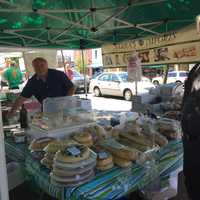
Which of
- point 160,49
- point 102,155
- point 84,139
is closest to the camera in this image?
point 102,155

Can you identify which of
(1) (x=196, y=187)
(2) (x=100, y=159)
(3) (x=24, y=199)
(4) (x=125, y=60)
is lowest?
(3) (x=24, y=199)

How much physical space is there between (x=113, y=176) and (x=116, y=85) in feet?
34.3

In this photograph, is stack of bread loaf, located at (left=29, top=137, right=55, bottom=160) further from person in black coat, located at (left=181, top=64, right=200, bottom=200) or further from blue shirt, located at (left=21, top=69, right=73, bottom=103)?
blue shirt, located at (left=21, top=69, right=73, bottom=103)

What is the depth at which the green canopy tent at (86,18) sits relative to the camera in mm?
2902

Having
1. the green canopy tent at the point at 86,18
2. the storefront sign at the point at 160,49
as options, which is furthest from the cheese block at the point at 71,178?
the storefront sign at the point at 160,49

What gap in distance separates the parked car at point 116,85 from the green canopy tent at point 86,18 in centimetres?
625

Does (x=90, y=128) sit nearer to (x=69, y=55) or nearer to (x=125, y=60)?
(x=125, y=60)

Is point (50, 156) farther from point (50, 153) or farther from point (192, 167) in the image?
point (192, 167)

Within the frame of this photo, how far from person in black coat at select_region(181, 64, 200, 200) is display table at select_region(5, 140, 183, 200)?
33 centimetres

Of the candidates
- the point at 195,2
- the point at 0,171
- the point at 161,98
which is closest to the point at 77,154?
the point at 0,171

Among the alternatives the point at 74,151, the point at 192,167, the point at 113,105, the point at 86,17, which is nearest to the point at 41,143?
the point at 74,151

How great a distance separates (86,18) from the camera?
354 cm

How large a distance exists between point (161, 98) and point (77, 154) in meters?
3.07

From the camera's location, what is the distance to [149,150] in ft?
6.10
